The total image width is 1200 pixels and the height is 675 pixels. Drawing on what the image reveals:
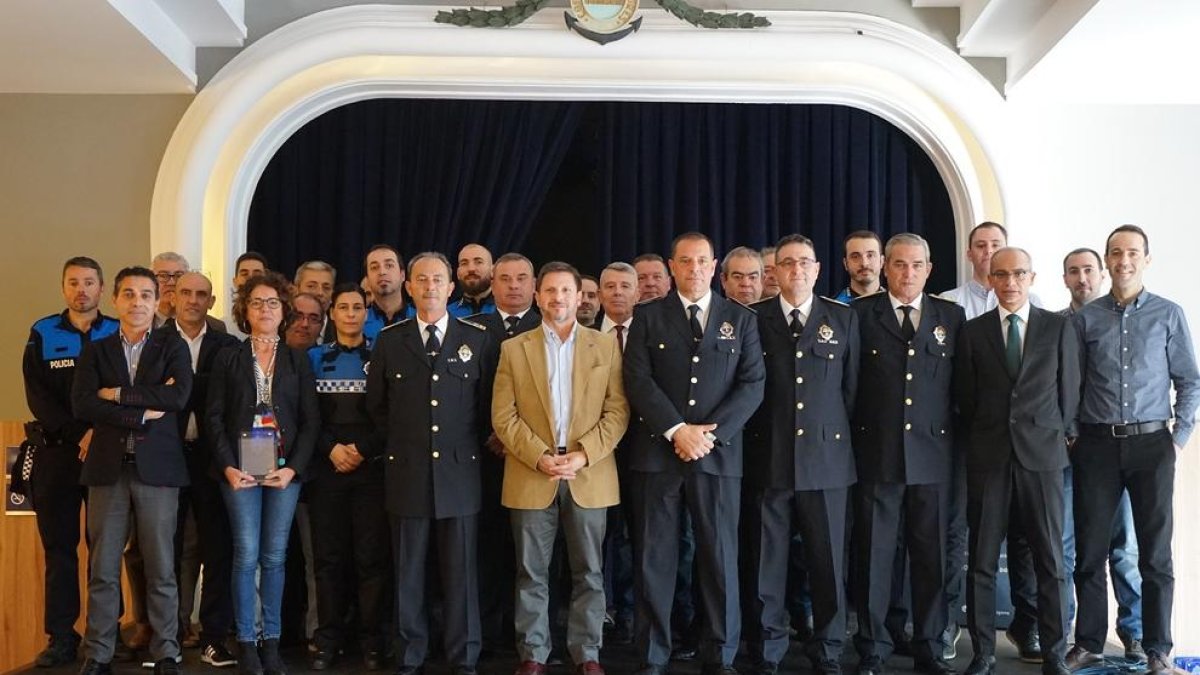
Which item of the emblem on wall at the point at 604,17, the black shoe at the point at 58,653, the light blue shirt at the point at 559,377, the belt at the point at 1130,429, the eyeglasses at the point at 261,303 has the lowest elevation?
the black shoe at the point at 58,653

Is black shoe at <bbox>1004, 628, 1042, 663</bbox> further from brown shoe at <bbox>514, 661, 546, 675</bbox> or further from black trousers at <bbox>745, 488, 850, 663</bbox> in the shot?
brown shoe at <bbox>514, 661, 546, 675</bbox>

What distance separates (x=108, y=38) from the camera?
4.49m

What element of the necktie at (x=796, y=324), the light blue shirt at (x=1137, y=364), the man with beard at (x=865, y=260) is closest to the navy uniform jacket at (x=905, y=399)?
the necktie at (x=796, y=324)

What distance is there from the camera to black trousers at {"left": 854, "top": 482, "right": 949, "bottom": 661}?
3.77m

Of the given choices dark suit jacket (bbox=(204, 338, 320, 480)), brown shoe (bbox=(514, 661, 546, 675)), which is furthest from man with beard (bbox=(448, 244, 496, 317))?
brown shoe (bbox=(514, 661, 546, 675))

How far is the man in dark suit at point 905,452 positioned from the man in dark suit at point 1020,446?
12 cm

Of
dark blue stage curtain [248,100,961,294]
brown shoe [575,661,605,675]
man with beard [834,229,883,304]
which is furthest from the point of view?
dark blue stage curtain [248,100,961,294]

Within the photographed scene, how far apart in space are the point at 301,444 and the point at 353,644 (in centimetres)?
98

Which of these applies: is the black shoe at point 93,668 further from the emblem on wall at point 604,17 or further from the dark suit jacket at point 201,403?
the emblem on wall at point 604,17

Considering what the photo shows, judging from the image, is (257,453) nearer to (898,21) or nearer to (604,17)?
(604,17)

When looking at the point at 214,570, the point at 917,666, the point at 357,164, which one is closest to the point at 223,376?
the point at 214,570

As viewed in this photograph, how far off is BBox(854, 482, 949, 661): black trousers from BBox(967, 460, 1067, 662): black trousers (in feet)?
0.40

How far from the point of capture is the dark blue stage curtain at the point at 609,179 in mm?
5879

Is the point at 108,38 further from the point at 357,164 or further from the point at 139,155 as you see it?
the point at 357,164
